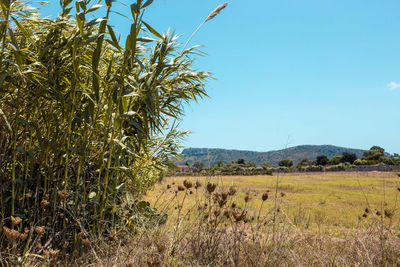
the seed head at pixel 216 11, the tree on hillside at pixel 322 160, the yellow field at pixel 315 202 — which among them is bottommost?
the yellow field at pixel 315 202

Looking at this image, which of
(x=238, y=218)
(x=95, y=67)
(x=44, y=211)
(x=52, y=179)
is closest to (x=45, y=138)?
(x=52, y=179)

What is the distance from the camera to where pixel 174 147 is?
5180 millimetres

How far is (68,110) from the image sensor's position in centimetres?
259

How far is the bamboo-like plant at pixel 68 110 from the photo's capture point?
2357 millimetres

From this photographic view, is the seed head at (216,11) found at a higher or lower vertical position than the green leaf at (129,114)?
higher

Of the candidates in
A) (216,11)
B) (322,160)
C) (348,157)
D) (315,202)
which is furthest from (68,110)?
(348,157)

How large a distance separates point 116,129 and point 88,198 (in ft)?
2.57

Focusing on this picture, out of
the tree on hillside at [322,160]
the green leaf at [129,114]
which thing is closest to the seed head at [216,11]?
the green leaf at [129,114]

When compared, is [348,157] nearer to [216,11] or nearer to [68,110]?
[216,11]

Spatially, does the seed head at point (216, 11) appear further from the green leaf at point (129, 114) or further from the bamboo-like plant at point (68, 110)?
the green leaf at point (129, 114)

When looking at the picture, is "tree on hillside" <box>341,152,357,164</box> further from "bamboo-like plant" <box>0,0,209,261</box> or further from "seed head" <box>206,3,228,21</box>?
"seed head" <box>206,3,228,21</box>

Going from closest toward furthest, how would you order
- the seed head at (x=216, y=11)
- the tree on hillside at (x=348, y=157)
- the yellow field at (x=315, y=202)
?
the seed head at (x=216, y=11)
the yellow field at (x=315, y=202)
the tree on hillside at (x=348, y=157)

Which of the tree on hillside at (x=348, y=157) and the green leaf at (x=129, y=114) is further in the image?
the tree on hillside at (x=348, y=157)

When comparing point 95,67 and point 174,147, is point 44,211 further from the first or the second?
point 174,147
